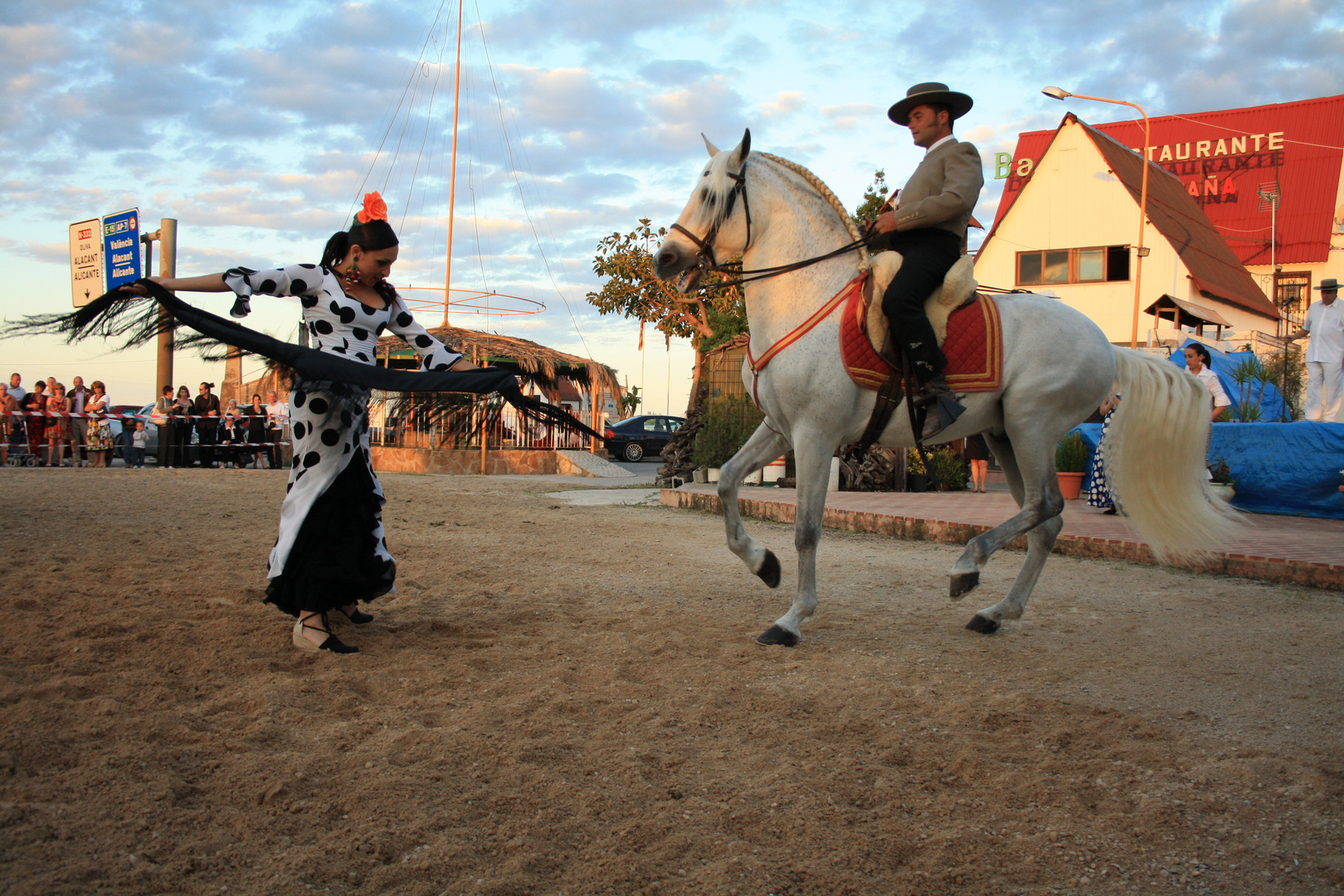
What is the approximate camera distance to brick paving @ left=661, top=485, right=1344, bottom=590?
5.99 m

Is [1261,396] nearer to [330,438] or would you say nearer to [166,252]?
[330,438]

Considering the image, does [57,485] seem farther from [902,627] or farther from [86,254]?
[902,627]

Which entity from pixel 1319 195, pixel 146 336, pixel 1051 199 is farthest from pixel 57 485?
pixel 1319 195

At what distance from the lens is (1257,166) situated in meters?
31.9

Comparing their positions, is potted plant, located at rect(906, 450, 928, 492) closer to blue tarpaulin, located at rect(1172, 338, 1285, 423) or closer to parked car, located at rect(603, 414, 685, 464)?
blue tarpaulin, located at rect(1172, 338, 1285, 423)

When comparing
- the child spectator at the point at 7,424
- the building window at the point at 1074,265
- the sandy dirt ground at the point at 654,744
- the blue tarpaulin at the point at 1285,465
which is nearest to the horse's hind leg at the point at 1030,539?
the sandy dirt ground at the point at 654,744

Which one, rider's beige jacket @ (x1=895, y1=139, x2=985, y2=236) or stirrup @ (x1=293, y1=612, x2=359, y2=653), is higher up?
rider's beige jacket @ (x1=895, y1=139, x2=985, y2=236)

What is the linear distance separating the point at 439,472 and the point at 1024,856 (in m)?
18.9

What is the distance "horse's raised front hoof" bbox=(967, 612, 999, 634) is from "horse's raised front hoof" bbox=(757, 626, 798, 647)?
103cm

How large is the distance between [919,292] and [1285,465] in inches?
303

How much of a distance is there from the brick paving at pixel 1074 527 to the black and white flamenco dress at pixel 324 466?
4730 mm

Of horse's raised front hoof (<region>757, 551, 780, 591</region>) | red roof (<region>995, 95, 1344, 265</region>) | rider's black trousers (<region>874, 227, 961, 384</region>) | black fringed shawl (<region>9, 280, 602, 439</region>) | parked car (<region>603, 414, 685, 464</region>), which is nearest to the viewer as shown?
black fringed shawl (<region>9, 280, 602, 439</region>)

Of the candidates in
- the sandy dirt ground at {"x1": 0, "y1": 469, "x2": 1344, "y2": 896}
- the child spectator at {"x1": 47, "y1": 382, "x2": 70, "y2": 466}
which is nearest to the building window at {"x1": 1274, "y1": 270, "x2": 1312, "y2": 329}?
the sandy dirt ground at {"x1": 0, "y1": 469, "x2": 1344, "y2": 896}

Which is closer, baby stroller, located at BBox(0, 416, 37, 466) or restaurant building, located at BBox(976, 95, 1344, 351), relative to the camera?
baby stroller, located at BBox(0, 416, 37, 466)
